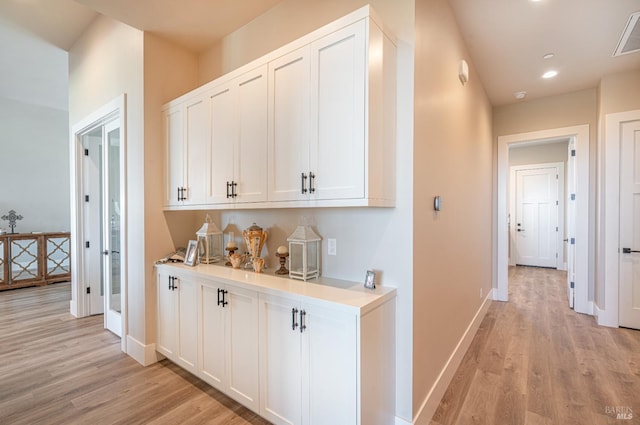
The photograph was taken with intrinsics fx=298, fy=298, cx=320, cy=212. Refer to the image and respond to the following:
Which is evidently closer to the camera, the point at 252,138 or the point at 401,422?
the point at 401,422

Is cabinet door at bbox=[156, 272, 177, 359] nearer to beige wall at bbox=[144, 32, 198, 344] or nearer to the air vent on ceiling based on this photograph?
beige wall at bbox=[144, 32, 198, 344]

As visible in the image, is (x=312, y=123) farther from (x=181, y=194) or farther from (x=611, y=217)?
(x=611, y=217)

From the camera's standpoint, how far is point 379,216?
1888 millimetres

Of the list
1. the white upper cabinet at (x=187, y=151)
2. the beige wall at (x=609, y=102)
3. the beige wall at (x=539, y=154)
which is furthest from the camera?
the beige wall at (x=539, y=154)

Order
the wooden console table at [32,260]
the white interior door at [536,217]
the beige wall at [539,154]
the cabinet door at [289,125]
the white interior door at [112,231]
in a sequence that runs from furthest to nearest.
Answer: the white interior door at [536,217] < the beige wall at [539,154] < the wooden console table at [32,260] < the white interior door at [112,231] < the cabinet door at [289,125]

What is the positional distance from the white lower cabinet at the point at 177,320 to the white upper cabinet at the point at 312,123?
0.76m

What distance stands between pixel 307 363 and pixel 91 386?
190 centimetres

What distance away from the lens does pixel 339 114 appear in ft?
5.47

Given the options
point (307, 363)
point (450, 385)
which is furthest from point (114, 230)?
point (450, 385)

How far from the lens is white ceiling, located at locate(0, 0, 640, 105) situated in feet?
7.89

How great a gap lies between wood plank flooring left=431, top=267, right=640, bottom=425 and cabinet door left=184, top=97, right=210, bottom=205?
8.04 feet

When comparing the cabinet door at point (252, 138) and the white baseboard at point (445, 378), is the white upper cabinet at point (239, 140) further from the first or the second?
the white baseboard at point (445, 378)

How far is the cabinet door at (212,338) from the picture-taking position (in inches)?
82.7

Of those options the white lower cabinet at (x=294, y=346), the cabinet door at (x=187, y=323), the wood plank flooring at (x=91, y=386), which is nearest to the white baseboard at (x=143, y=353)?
the wood plank flooring at (x=91, y=386)
